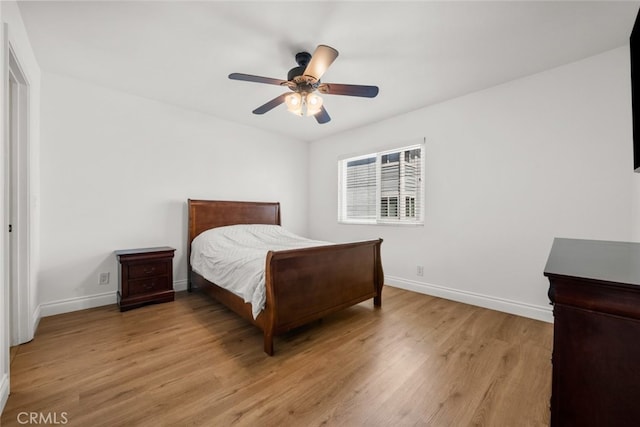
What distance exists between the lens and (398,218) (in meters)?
3.71

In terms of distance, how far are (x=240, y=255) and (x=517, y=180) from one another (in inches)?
116

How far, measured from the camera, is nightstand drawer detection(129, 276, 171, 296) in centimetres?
277

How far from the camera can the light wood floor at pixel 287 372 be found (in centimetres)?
137

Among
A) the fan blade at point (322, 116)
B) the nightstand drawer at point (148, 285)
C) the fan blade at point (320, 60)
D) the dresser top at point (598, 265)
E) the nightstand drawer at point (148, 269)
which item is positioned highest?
the fan blade at point (320, 60)

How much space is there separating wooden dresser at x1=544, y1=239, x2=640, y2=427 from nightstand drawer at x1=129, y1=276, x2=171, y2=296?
133 inches

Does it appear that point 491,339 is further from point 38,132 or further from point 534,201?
point 38,132

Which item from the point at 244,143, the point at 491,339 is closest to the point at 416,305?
the point at 491,339

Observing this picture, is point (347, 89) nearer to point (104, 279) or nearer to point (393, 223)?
point (393, 223)

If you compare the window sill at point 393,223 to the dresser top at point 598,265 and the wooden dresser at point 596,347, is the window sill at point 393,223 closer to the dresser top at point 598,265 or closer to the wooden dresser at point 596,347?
the dresser top at point 598,265

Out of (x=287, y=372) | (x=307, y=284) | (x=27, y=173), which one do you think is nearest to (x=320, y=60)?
(x=307, y=284)

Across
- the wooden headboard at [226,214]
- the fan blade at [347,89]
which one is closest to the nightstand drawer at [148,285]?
the wooden headboard at [226,214]

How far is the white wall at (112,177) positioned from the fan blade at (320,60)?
2.34 m

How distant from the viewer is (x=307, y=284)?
2191 mm

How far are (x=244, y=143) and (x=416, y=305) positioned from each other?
3396mm
